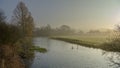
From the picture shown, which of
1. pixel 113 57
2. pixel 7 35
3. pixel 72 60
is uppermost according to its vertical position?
pixel 7 35

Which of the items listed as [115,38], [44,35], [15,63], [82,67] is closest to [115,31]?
[115,38]

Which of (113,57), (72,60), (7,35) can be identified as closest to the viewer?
(113,57)

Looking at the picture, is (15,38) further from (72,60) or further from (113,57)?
(113,57)

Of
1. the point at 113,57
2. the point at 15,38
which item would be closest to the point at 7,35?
the point at 15,38

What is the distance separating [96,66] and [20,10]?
28.8 m

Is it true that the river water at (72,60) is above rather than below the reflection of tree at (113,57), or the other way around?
below

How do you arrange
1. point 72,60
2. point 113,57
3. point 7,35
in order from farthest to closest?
point 72,60 < point 7,35 < point 113,57

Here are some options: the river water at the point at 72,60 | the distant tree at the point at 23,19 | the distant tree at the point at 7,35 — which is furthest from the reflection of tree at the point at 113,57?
the distant tree at the point at 23,19

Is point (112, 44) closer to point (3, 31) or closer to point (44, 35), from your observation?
point (3, 31)

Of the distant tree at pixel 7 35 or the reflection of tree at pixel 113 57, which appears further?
the distant tree at pixel 7 35

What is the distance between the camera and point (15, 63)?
21.4m

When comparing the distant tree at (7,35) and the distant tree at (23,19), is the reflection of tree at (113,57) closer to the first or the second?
the distant tree at (7,35)

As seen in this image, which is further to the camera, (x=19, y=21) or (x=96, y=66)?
(x=19, y=21)

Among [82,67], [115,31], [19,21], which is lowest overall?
[82,67]
